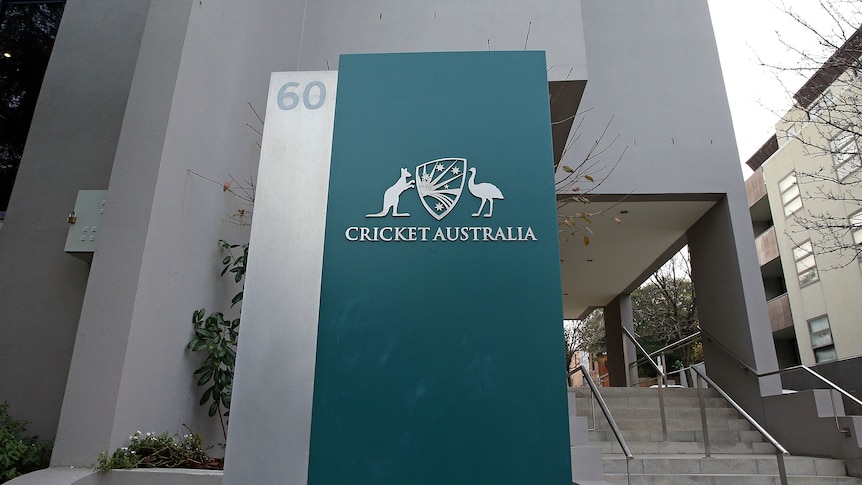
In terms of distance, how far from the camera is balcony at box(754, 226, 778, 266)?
1907 cm

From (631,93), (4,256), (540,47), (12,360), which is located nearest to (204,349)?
(12,360)

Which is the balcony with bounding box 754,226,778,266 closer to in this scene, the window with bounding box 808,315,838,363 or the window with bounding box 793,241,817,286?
the window with bounding box 793,241,817,286

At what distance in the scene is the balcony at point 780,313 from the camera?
59.6 ft

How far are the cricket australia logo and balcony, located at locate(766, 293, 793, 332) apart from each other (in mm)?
18234

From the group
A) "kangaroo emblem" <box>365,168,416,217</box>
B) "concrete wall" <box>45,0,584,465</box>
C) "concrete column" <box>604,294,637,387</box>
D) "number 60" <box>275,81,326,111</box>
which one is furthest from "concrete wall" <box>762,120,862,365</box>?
"number 60" <box>275,81,326,111</box>

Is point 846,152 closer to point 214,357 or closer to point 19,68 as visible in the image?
point 214,357

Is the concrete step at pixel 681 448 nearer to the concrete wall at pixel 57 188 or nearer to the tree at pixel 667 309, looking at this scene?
the concrete wall at pixel 57 188

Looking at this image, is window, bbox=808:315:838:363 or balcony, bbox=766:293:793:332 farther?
balcony, bbox=766:293:793:332

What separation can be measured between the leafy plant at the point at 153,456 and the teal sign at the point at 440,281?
5.52 ft

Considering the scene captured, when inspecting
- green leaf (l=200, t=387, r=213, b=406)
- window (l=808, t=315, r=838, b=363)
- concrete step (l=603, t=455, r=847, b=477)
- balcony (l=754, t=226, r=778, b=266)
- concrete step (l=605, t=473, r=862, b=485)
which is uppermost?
balcony (l=754, t=226, r=778, b=266)

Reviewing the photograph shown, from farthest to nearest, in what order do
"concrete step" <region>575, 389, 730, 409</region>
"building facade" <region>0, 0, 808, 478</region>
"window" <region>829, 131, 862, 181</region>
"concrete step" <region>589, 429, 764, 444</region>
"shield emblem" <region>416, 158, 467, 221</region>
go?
"concrete step" <region>575, 389, 730, 409</region> → "concrete step" <region>589, 429, 764, 444</region> → "window" <region>829, 131, 862, 181</region> → "building facade" <region>0, 0, 808, 478</region> → "shield emblem" <region>416, 158, 467, 221</region>

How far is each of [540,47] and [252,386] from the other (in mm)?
5364

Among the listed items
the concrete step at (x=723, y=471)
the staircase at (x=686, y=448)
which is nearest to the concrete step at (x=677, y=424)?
the staircase at (x=686, y=448)

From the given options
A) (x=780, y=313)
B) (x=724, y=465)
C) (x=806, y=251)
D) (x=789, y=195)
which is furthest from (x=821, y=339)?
(x=724, y=465)
